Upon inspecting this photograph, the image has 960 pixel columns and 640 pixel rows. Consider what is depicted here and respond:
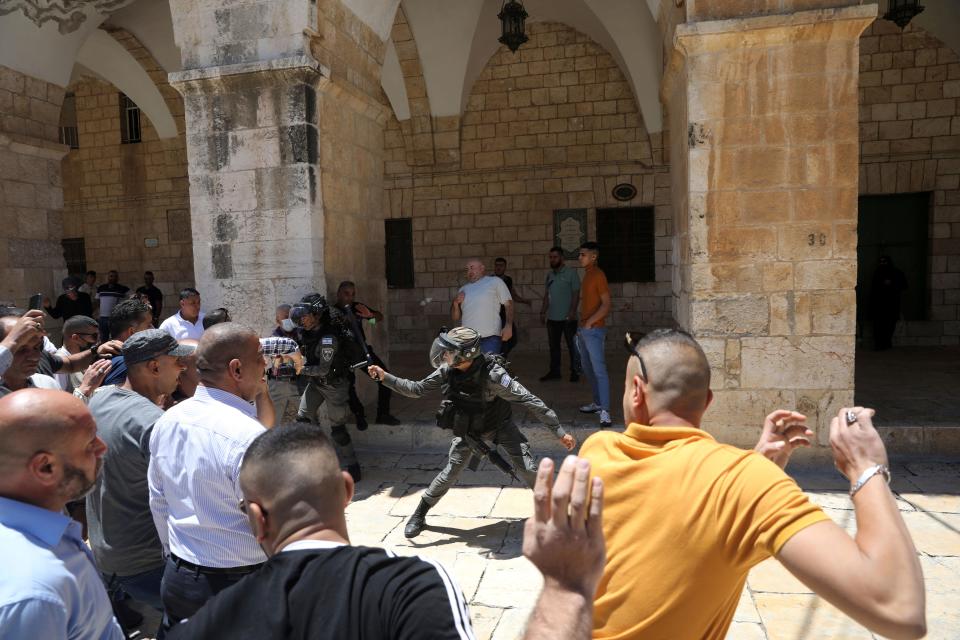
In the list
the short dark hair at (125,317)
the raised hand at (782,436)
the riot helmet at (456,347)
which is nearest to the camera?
the raised hand at (782,436)

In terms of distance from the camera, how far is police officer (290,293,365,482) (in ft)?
16.9

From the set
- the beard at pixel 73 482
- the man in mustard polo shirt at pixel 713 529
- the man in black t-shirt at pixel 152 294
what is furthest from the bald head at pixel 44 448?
the man in black t-shirt at pixel 152 294

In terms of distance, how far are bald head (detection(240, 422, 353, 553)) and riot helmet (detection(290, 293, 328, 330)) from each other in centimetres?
392

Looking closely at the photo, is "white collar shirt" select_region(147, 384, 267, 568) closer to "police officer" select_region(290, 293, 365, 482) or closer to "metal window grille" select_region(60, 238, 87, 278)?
"police officer" select_region(290, 293, 365, 482)

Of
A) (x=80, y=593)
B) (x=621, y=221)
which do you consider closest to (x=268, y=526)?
(x=80, y=593)

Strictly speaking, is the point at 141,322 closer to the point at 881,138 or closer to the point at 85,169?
the point at 881,138

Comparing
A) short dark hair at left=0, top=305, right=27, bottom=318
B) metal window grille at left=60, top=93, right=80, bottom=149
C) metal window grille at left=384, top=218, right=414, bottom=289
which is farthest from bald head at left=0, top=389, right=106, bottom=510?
metal window grille at left=60, top=93, right=80, bottom=149

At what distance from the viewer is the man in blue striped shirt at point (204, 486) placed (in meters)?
2.06

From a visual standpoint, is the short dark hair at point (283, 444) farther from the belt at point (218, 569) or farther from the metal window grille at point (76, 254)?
the metal window grille at point (76, 254)

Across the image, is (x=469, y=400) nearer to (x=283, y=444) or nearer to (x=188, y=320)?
(x=283, y=444)

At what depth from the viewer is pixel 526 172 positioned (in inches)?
443

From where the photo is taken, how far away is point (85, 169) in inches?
517

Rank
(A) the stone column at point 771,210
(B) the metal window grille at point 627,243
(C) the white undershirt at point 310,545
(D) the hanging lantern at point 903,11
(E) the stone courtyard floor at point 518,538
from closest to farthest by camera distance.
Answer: (C) the white undershirt at point 310,545, (E) the stone courtyard floor at point 518,538, (A) the stone column at point 771,210, (D) the hanging lantern at point 903,11, (B) the metal window grille at point 627,243

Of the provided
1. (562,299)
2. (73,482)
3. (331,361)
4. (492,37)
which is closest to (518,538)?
(331,361)
